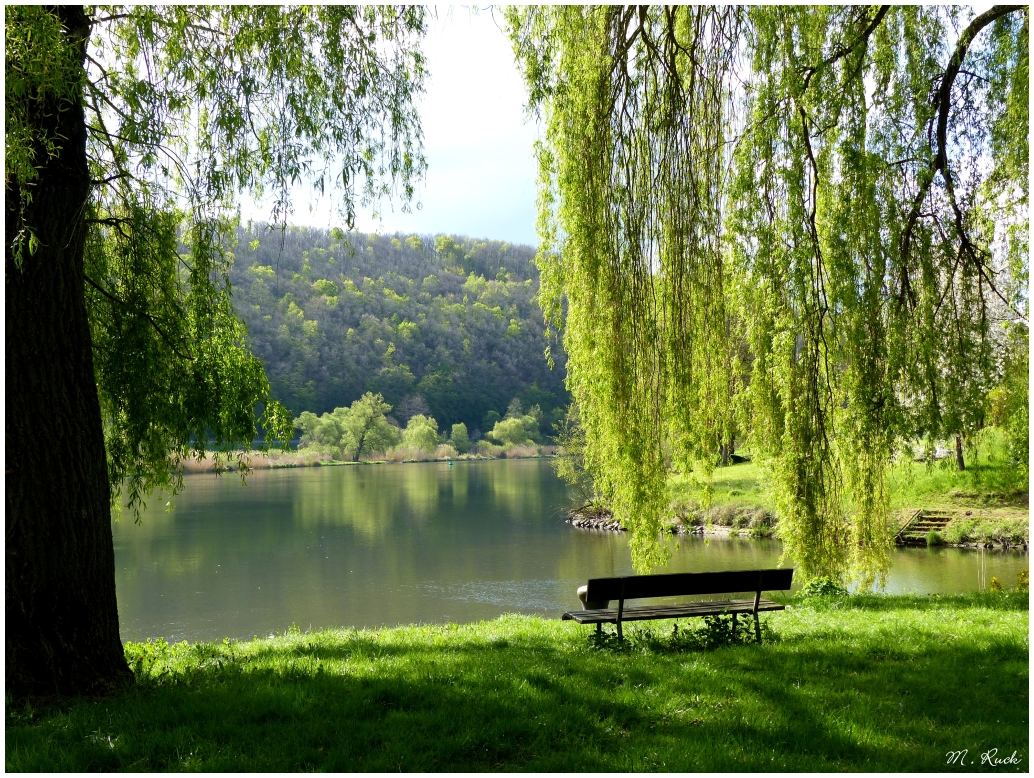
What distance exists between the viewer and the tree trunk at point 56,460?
4.29m

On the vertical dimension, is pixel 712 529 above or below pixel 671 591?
below

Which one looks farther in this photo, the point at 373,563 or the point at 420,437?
the point at 420,437

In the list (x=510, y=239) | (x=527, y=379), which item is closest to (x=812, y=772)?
(x=527, y=379)

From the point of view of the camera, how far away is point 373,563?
1986cm

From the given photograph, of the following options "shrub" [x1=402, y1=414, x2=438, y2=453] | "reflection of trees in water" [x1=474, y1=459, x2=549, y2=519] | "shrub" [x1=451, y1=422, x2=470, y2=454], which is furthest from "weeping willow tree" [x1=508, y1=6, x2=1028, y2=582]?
"shrub" [x1=451, y1=422, x2=470, y2=454]

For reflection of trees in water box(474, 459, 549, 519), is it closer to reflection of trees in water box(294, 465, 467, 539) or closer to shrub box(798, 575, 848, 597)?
reflection of trees in water box(294, 465, 467, 539)

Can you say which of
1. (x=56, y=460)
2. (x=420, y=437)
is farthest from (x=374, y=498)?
(x=420, y=437)

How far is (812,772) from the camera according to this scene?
3.25 m

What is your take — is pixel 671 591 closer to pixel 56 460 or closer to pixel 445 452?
pixel 56 460

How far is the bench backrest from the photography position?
5855 millimetres

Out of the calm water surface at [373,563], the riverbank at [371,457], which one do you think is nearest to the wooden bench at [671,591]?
the calm water surface at [373,563]

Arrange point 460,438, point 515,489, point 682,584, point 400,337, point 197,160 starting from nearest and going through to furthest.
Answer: point 197,160 → point 682,584 → point 515,489 → point 460,438 → point 400,337

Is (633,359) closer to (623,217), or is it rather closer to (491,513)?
(623,217)

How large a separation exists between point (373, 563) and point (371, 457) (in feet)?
166
